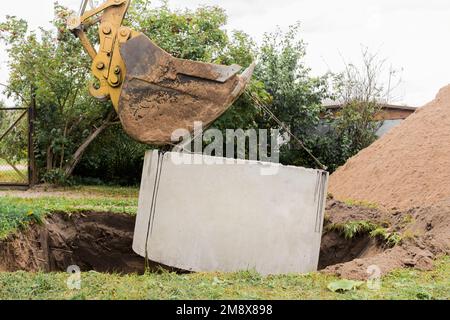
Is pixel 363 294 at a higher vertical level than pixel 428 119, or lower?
lower

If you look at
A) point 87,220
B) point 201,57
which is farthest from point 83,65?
point 87,220

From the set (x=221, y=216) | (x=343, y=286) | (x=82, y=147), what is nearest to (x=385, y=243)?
(x=221, y=216)

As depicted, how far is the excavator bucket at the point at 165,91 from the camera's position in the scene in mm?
6742

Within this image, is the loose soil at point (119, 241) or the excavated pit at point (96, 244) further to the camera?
the excavated pit at point (96, 244)

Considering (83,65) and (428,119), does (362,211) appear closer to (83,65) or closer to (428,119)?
(428,119)

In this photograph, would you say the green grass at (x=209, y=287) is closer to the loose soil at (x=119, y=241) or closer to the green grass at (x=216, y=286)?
the green grass at (x=216, y=286)

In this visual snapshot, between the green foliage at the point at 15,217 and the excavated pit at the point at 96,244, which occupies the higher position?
the green foliage at the point at 15,217

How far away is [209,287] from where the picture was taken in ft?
16.0

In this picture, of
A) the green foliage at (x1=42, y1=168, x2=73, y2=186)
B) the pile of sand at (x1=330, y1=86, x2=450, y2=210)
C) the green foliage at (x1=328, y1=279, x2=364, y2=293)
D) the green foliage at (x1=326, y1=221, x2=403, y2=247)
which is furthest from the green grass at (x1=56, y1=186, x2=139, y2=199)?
the green foliage at (x1=328, y1=279, x2=364, y2=293)

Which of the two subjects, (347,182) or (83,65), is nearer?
(347,182)

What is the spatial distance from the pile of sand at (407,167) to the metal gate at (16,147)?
6.40 m

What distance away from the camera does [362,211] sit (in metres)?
9.09

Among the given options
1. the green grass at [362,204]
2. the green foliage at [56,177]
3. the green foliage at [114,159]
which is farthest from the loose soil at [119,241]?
the green foliage at [114,159]

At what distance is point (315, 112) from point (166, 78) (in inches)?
368
